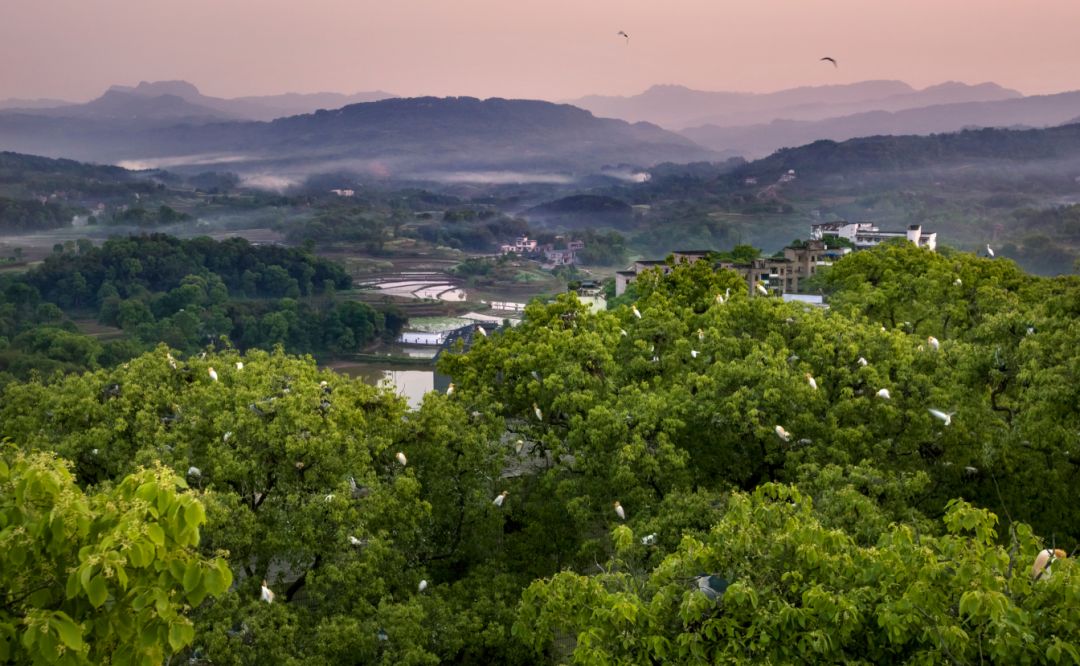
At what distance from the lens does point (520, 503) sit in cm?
1947

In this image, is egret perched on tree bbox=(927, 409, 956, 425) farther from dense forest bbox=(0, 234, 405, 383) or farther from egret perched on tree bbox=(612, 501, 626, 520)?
dense forest bbox=(0, 234, 405, 383)

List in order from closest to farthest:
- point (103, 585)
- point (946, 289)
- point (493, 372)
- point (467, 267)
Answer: point (103, 585) < point (493, 372) < point (946, 289) < point (467, 267)

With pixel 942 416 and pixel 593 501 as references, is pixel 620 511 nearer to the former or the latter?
pixel 593 501

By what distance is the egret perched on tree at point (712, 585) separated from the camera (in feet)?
31.5

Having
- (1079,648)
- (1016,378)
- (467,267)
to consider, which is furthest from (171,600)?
(467,267)

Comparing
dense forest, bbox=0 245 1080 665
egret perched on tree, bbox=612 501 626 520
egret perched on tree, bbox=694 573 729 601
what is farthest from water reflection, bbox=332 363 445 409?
egret perched on tree, bbox=694 573 729 601

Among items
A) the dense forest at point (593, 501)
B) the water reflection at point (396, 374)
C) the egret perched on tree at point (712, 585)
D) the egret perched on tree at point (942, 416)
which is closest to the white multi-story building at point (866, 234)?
the water reflection at point (396, 374)

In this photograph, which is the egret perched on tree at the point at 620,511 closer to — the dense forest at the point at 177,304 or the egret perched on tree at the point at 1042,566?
the egret perched on tree at the point at 1042,566

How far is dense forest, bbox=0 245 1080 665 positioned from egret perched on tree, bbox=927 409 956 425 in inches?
3.1

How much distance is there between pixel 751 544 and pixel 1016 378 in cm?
1042

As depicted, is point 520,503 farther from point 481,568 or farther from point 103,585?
→ point 103,585

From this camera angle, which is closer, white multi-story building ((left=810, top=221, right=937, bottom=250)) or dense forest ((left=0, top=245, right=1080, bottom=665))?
dense forest ((left=0, top=245, right=1080, bottom=665))

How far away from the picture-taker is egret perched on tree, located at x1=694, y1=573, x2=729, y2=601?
960 centimetres

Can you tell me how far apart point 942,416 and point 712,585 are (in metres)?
9.37
